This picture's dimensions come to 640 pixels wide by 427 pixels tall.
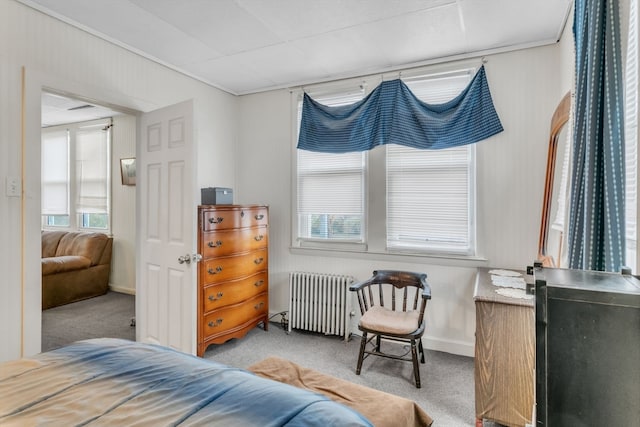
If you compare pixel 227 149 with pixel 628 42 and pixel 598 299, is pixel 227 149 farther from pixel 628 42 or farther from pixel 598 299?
pixel 598 299

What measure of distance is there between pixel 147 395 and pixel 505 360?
181 centimetres

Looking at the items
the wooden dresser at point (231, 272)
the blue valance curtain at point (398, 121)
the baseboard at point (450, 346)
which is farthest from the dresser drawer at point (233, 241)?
the baseboard at point (450, 346)

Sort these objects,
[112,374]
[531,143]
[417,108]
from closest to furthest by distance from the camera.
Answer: [112,374]
[531,143]
[417,108]

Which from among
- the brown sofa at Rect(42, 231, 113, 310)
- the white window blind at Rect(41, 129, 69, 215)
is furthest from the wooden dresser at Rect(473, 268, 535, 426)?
the white window blind at Rect(41, 129, 69, 215)

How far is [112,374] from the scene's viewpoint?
1.17m

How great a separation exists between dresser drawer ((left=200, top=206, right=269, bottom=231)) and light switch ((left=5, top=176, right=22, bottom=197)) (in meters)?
1.17

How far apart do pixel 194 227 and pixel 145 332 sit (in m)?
1.13

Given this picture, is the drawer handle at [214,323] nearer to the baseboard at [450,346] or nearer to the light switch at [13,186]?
the light switch at [13,186]

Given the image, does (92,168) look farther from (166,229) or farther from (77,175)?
(166,229)

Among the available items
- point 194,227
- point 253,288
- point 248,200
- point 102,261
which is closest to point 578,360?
point 194,227

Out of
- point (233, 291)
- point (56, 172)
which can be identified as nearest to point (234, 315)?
point (233, 291)

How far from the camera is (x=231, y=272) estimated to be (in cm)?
310

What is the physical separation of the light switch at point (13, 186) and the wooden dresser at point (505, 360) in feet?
9.77

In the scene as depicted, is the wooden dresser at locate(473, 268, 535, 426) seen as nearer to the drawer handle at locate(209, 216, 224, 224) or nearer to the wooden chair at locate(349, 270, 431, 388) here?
the wooden chair at locate(349, 270, 431, 388)
